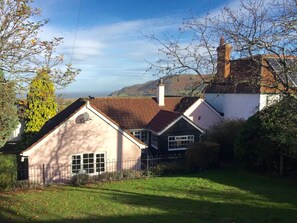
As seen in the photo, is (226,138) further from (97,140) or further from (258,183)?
(97,140)

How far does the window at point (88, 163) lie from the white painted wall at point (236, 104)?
12096mm

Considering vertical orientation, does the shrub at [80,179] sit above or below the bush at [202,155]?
below

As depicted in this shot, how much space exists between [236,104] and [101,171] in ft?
47.3

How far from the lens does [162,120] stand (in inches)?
1012

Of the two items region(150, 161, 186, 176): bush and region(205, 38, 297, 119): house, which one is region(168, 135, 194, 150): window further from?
region(205, 38, 297, 119): house

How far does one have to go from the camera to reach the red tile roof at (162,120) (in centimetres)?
2453

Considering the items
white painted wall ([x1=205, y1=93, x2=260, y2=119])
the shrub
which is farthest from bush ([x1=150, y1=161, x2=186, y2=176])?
white painted wall ([x1=205, y1=93, x2=260, y2=119])

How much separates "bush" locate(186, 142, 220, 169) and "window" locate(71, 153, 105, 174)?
623 centimetres

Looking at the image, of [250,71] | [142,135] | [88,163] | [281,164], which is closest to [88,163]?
[88,163]

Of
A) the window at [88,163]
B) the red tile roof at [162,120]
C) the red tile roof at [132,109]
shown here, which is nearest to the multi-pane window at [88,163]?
the window at [88,163]

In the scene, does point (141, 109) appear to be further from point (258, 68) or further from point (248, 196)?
point (258, 68)

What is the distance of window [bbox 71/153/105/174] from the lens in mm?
20734

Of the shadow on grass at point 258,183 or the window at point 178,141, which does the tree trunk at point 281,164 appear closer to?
the shadow on grass at point 258,183

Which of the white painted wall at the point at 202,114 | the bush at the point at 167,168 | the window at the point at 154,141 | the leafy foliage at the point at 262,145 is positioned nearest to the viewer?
the leafy foliage at the point at 262,145
